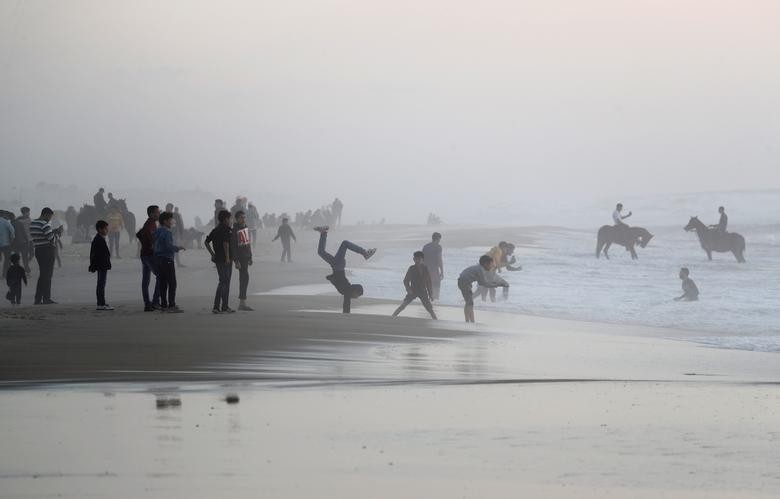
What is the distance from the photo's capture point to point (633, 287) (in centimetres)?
3744

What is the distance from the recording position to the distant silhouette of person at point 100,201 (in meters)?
39.3

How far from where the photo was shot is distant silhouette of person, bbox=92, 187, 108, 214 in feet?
129

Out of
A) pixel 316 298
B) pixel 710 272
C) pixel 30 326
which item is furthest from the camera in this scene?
pixel 710 272

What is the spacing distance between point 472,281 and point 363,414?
540 inches

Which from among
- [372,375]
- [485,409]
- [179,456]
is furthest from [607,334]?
[179,456]

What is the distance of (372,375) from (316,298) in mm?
14025

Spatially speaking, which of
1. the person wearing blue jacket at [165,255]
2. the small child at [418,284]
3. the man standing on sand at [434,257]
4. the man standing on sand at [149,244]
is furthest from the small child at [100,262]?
the man standing on sand at [434,257]

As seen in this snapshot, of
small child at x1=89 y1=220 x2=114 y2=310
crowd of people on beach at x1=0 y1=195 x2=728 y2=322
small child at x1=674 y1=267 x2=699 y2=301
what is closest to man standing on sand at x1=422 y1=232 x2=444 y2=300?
crowd of people on beach at x1=0 y1=195 x2=728 y2=322

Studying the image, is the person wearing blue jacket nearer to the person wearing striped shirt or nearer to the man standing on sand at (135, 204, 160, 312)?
the man standing on sand at (135, 204, 160, 312)

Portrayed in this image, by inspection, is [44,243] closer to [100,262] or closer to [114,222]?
[100,262]

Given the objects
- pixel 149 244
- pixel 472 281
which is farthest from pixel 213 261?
pixel 472 281

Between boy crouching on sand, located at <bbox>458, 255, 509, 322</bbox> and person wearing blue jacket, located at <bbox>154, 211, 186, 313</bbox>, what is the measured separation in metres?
5.47

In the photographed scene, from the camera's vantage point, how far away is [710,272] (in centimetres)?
4553

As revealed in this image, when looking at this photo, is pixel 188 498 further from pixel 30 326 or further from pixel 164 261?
pixel 164 261
